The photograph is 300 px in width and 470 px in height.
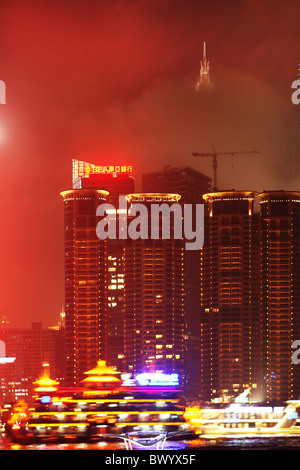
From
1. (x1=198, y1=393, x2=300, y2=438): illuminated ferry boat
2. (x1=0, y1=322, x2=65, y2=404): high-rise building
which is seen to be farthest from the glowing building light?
(x1=0, y1=322, x2=65, y2=404): high-rise building

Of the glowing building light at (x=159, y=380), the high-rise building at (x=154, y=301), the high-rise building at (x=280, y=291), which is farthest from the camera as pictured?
the high-rise building at (x=154, y=301)

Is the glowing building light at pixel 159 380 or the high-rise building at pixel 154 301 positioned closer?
the glowing building light at pixel 159 380

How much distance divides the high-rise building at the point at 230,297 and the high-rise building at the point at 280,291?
2.61 ft

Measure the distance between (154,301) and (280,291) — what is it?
17.4ft

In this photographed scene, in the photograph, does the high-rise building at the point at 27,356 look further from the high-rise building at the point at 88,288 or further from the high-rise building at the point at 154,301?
the high-rise building at the point at 154,301

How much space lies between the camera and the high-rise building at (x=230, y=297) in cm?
4806

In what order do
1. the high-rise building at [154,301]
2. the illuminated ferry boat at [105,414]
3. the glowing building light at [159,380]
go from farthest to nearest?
the high-rise building at [154,301] < the glowing building light at [159,380] < the illuminated ferry boat at [105,414]

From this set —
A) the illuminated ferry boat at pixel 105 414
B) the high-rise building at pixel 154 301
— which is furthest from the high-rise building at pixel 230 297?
the illuminated ferry boat at pixel 105 414

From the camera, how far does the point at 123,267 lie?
2030 inches

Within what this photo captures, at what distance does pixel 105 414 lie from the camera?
33.8 meters

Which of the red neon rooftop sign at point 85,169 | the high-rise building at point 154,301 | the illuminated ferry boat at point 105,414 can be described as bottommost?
the illuminated ferry boat at point 105,414

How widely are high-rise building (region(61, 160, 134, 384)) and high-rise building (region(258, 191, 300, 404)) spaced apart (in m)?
6.39

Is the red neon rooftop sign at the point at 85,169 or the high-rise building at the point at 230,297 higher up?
the red neon rooftop sign at the point at 85,169

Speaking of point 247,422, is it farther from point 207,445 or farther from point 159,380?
point 207,445
